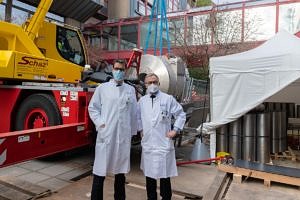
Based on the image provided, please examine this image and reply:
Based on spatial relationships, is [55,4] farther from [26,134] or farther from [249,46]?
[26,134]

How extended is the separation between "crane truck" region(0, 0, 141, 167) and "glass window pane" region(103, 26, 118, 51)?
16479mm

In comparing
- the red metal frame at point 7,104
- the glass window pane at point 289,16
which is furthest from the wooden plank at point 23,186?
the glass window pane at point 289,16

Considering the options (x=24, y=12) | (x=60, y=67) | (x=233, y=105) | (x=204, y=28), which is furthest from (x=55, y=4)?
(x=233, y=105)

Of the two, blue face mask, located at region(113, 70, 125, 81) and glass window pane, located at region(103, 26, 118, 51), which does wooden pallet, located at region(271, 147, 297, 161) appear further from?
glass window pane, located at region(103, 26, 118, 51)

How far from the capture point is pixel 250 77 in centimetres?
649

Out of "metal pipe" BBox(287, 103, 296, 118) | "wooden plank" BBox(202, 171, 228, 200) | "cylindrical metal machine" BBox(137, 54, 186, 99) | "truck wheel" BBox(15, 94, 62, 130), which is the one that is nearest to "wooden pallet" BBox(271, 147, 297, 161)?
"wooden plank" BBox(202, 171, 228, 200)

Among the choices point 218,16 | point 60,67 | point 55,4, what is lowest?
point 60,67

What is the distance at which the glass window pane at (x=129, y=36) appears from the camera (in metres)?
23.1

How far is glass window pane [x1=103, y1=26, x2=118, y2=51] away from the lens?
2383cm

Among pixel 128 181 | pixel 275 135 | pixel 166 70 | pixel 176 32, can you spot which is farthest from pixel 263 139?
pixel 176 32

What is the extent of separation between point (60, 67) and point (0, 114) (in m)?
1.42

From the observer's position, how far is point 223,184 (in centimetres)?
493

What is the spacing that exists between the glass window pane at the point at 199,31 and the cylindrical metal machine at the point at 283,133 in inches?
341

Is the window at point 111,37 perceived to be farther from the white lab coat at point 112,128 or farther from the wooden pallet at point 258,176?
the white lab coat at point 112,128
